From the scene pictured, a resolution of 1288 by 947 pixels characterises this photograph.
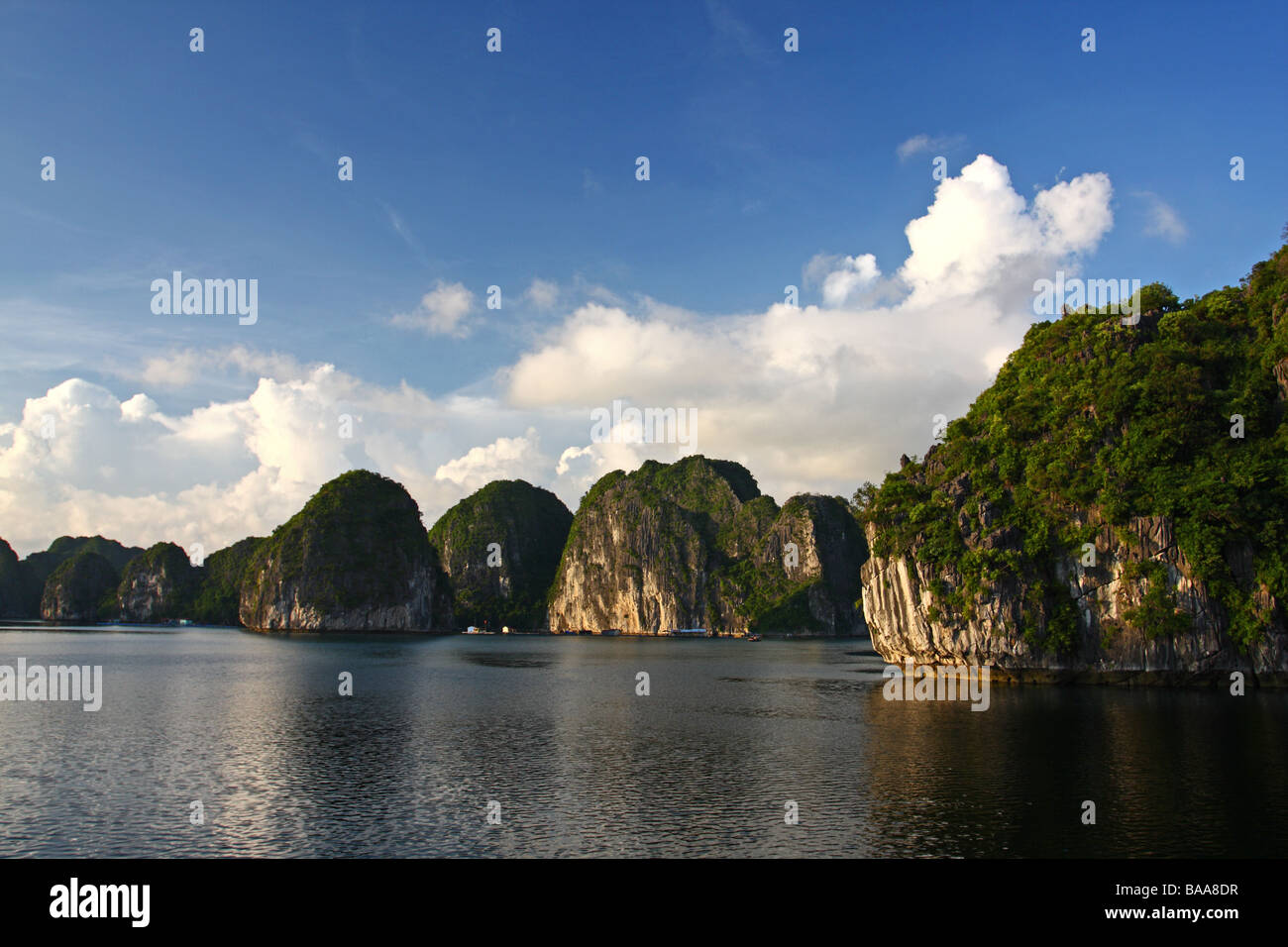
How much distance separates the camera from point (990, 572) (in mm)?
59906

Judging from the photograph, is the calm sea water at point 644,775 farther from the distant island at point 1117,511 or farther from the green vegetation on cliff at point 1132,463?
the green vegetation on cliff at point 1132,463

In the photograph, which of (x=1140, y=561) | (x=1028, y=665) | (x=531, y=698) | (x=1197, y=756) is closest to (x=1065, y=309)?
(x=1140, y=561)

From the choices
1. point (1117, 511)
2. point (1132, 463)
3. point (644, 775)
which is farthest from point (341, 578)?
point (644, 775)

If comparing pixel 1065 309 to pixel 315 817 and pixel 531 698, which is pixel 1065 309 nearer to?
pixel 531 698

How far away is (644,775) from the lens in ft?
102

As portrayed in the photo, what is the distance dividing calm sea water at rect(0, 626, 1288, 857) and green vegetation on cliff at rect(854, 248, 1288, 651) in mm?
8426

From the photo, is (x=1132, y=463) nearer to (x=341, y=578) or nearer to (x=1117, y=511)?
(x=1117, y=511)

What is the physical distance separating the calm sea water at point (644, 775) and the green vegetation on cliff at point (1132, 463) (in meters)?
8.43

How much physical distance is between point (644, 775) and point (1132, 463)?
46.3 metres

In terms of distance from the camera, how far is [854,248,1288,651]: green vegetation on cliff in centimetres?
5453

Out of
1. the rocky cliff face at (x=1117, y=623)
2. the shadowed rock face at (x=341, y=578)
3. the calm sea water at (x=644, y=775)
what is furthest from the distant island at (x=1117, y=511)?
the shadowed rock face at (x=341, y=578)

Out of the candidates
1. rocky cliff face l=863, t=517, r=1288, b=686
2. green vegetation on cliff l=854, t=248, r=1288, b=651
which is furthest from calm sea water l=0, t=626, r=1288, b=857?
green vegetation on cliff l=854, t=248, r=1288, b=651

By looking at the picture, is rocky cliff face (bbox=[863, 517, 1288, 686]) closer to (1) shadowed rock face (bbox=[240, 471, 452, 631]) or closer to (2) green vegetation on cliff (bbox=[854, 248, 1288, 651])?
(2) green vegetation on cliff (bbox=[854, 248, 1288, 651])
